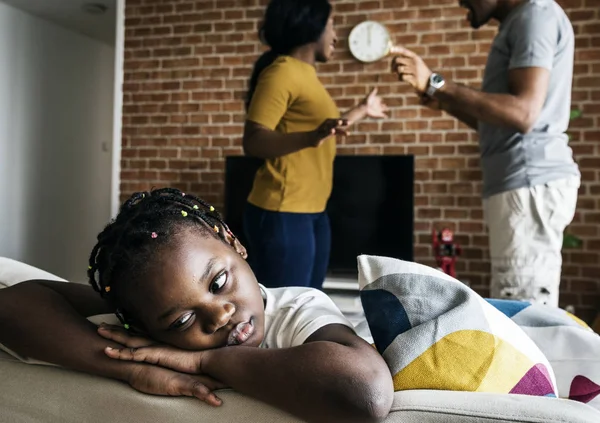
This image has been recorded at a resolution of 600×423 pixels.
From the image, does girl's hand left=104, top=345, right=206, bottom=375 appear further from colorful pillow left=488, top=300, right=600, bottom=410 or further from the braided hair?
colorful pillow left=488, top=300, right=600, bottom=410

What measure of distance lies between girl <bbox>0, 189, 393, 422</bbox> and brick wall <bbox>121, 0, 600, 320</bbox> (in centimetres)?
291

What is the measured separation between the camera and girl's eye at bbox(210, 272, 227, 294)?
835 millimetres

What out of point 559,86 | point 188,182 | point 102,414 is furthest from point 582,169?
point 102,414

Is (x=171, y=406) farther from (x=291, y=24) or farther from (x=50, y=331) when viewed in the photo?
(x=291, y=24)

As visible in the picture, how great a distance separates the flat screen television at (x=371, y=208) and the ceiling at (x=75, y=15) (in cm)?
253

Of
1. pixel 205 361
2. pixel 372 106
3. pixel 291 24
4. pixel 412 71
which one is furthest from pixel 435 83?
pixel 205 361

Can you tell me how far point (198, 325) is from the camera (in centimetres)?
82

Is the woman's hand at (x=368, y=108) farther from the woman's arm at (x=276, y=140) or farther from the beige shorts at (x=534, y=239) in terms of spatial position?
the beige shorts at (x=534, y=239)

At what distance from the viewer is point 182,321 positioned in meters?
0.81

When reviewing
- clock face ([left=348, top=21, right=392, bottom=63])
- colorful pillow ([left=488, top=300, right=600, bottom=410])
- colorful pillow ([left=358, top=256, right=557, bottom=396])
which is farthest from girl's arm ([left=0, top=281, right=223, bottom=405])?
clock face ([left=348, top=21, right=392, bottom=63])

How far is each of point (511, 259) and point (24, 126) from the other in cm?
450

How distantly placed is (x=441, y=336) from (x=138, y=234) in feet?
1.43

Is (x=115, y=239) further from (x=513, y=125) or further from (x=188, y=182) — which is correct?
(x=188, y=182)

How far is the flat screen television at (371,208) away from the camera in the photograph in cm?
360
